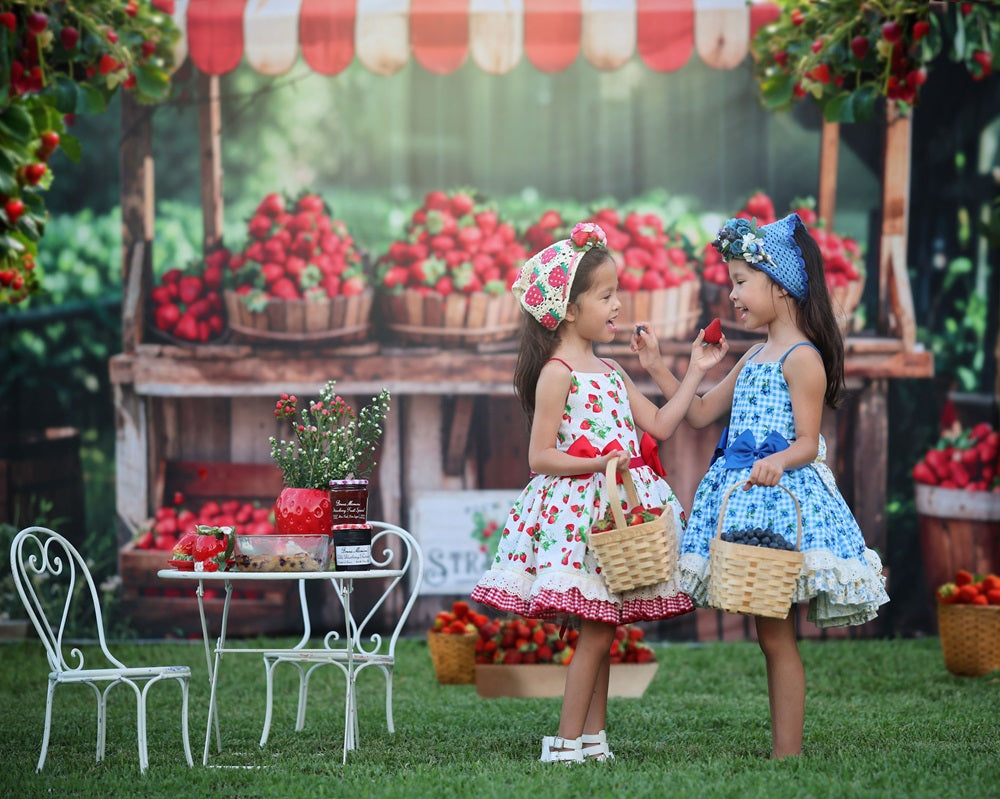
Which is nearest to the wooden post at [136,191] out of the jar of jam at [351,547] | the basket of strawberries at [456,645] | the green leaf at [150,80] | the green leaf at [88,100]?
the green leaf at [150,80]

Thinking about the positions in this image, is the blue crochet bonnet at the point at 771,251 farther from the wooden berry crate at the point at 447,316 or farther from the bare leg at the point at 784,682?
the wooden berry crate at the point at 447,316

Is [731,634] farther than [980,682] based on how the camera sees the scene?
Yes

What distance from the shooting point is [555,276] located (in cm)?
395

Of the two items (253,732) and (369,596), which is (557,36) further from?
(253,732)

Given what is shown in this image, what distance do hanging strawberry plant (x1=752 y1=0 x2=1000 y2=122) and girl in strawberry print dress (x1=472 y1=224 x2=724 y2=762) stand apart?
1956 millimetres

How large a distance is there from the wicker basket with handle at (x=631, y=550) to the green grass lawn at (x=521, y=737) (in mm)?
538

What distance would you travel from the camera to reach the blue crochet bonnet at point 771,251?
12.7ft

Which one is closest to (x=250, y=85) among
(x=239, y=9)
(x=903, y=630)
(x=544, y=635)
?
(x=239, y=9)

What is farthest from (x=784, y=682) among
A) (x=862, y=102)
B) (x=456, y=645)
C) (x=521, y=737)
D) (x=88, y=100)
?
(x=88, y=100)

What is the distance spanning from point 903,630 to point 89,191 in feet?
16.4

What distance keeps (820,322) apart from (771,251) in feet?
0.85

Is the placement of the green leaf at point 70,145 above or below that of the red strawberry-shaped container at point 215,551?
above

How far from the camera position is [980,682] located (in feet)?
18.0

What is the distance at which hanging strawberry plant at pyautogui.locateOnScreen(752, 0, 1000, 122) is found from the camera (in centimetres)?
518
